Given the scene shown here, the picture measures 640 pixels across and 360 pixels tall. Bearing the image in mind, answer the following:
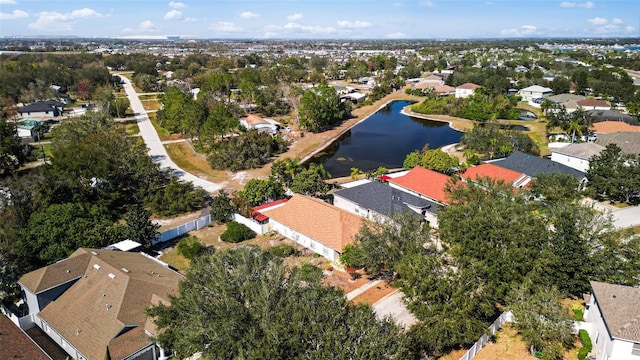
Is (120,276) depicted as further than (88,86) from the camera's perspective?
No

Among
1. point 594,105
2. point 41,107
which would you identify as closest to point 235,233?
point 41,107

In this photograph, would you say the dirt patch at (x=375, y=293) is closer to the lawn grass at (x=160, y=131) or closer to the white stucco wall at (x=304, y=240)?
the white stucco wall at (x=304, y=240)

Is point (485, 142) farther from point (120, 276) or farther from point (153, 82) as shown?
point (153, 82)

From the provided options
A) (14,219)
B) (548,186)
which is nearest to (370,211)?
(548,186)

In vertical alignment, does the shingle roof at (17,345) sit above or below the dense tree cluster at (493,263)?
below

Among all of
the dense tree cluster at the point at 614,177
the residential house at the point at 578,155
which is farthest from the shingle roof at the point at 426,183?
the residential house at the point at 578,155

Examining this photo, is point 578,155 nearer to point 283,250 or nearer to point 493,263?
point 493,263
